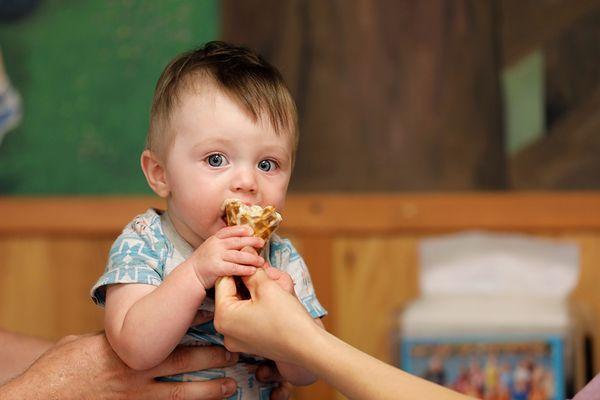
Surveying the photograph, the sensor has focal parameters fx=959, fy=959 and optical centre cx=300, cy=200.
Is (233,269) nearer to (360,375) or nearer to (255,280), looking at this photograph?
(255,280)

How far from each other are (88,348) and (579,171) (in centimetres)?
189

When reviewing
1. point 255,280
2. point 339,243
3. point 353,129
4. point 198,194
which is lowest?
point 339,243

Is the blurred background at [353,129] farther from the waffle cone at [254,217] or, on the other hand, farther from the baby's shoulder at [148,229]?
the waffle cone at [254,217]

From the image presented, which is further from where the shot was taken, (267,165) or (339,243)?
(339,243)

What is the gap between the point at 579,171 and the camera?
3.02 metres

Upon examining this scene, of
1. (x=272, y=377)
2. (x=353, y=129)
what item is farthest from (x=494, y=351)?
(x=272, y=377)

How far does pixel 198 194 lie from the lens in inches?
56.3

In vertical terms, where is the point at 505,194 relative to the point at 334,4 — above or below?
below

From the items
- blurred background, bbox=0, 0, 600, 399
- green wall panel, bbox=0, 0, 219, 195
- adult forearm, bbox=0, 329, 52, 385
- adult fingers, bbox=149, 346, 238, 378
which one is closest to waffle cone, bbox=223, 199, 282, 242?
adult fingers, bbox=149, 346, 238, 378

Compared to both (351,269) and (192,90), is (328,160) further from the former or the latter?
(192,90)

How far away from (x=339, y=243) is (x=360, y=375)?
1.92 m

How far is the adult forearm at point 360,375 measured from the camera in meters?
1.14

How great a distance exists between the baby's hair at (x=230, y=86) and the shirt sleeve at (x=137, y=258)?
0.13 metres

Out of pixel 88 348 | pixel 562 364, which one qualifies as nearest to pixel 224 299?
pixel 88 348
